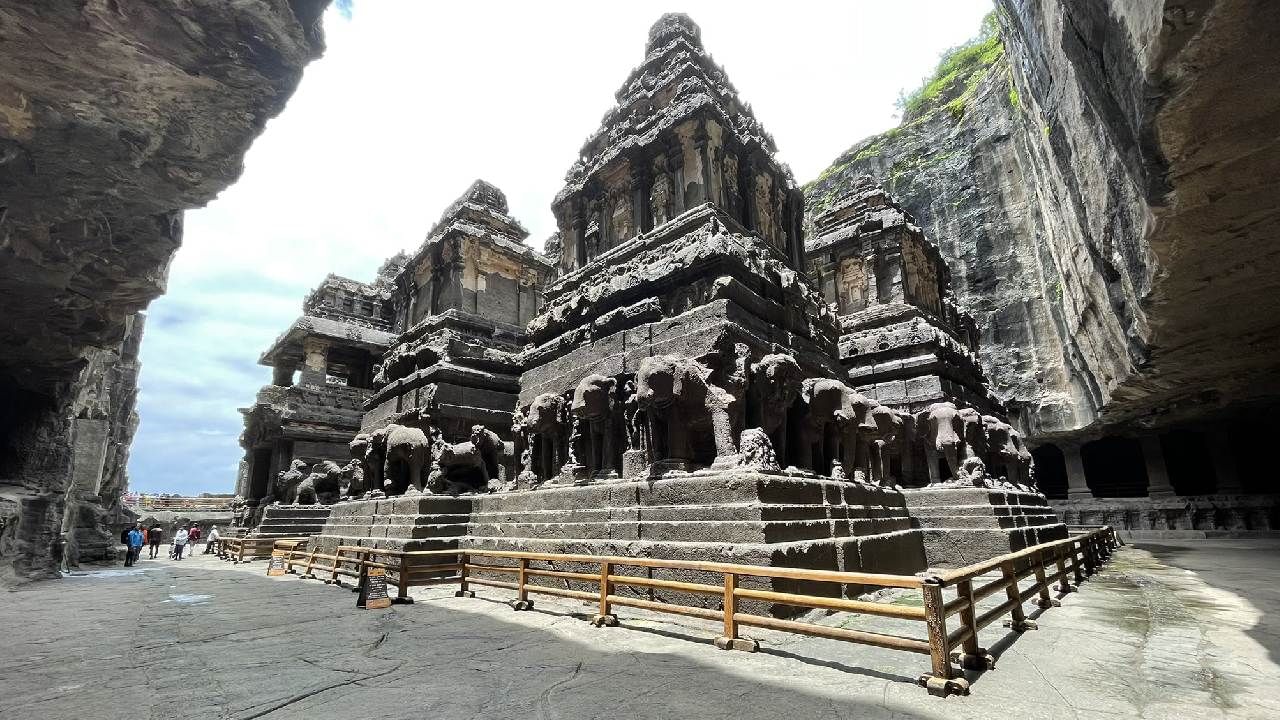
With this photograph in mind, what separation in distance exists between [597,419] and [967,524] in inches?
300

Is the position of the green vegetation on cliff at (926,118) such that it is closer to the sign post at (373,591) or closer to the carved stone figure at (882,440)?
the carved stone figure at (882,440)

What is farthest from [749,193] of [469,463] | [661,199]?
[469,463]

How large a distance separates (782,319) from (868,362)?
19.7ft

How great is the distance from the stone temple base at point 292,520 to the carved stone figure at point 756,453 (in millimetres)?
16617

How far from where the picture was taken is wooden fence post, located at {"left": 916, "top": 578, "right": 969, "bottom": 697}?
146 inches

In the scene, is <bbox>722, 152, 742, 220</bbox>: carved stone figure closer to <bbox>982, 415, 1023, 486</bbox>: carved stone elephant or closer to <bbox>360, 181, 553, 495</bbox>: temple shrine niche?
<bbox>360, 181, 553, 495</bbox>: temple shrine niche

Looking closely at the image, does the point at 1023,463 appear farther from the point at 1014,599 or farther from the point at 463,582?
the point at 463,582

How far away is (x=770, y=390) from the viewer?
28.8 ft

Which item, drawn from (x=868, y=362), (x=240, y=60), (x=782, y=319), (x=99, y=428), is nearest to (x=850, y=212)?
(x=868, y=362)

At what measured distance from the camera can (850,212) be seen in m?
18.8

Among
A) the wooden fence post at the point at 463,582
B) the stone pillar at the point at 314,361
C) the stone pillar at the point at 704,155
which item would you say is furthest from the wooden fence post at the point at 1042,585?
the stone pillar at the point at 314,361

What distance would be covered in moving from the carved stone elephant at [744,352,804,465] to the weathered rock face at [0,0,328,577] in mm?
6801

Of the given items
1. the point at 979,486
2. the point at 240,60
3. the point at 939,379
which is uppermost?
the point at 240,60

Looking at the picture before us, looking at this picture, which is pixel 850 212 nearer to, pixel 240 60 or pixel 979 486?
pixel 979 486
